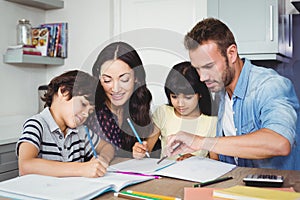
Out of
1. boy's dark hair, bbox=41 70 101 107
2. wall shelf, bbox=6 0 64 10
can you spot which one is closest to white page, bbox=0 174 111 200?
boy's dark hair, bbox=41 70 101 107

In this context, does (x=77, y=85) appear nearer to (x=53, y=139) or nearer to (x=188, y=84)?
(x=53, y=139)

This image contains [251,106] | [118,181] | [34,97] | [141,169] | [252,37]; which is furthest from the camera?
[34,97]

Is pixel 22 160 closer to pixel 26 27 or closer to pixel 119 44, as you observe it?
pixel 119 44

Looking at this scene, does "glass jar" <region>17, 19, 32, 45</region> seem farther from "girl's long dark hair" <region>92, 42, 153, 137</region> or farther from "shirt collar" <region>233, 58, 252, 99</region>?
"shirt collar" <region>233, 58, 252, 99</region>

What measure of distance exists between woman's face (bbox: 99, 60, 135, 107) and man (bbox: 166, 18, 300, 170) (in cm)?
30

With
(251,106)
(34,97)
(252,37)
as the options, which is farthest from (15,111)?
(251,106)

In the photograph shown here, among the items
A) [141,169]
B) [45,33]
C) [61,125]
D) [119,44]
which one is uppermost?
[45,33]

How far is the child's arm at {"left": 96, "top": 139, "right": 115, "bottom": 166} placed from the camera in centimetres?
161

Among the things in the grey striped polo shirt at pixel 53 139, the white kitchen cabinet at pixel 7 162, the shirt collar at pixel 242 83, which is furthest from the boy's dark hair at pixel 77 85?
the white kitchen cabinet at pixel 7 162

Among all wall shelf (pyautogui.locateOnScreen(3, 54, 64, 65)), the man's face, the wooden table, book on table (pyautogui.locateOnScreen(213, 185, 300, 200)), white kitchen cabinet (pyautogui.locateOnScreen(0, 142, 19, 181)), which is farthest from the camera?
wall shelf (pyautogui.locateOnScreen(3, 54, 64, 65))

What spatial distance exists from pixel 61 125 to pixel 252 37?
144 cm

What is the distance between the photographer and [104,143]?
1784 mm

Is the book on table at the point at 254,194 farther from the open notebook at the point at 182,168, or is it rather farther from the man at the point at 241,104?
the man at the point at 241,104

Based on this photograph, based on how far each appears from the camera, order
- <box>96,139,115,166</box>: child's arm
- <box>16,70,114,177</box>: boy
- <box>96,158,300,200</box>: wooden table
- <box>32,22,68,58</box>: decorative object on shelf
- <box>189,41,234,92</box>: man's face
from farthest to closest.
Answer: <box>32,22,68,58</box>: decorative object on shelf
<box>189,41,234,92</box>: man's face
<box>96,139,115,166</box>: child's arm
<box>16,70,114,177</box>: boy
<box>96,158,300,200</box>: wooden table
